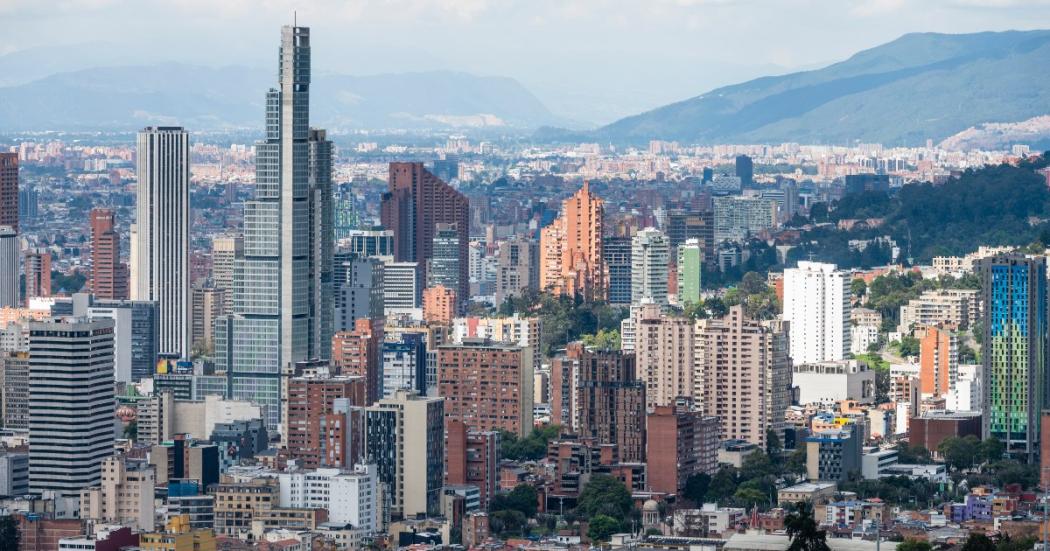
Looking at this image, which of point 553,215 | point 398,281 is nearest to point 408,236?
point 398,281

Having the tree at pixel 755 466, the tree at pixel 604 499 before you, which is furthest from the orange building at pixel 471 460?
the tree at pixel 755 466

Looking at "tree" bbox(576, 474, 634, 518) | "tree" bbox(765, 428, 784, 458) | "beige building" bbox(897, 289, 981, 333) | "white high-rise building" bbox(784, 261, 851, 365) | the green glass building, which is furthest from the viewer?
the green glass building

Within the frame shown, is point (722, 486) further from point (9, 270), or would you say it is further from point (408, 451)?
point (9, 270)

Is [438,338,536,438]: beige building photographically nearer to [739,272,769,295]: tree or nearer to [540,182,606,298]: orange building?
[540,182,606,298]: orange building

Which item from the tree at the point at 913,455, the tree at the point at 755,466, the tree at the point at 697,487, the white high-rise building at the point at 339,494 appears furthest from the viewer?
the tree at the point at 913,455

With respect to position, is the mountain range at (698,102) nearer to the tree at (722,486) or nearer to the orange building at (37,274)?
the orange building at (37,274)

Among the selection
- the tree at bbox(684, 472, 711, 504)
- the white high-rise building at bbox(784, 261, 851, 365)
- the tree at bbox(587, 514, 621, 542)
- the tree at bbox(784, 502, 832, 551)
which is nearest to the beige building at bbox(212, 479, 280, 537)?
the tree at bbox(587, 514, 621, 542)

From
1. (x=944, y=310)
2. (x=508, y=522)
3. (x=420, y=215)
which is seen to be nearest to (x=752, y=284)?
(x=944, y=310)
